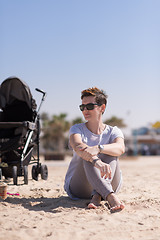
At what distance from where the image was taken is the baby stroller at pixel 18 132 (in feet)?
19.2

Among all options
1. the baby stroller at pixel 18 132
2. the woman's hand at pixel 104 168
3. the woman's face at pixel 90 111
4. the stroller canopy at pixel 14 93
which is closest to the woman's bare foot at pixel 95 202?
the woman's hand at pixel 104 168

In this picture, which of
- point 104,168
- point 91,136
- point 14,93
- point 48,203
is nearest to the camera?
point 104,168

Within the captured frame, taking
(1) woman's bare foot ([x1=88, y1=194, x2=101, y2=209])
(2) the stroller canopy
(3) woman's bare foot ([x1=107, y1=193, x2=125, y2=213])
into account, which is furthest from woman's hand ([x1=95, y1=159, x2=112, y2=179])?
(2) the stroller canopy

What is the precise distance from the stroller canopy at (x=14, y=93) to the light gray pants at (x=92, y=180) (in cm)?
301

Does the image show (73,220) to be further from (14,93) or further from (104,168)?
(14,93)

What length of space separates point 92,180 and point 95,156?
253 mm

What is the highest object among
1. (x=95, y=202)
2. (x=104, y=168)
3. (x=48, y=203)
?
(x=104, y=168)

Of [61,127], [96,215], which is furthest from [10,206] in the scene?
[61,127]

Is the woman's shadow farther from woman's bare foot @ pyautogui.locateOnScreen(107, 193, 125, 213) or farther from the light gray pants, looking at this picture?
woman's bare foot @ pyautogui.locateOnScreen(107, 193, 125, 213)

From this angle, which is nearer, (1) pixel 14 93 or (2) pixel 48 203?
(2) pixel 48 203

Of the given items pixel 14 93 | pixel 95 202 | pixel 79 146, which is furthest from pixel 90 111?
pixel 14 93

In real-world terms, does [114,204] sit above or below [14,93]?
below

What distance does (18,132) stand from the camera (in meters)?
6.19

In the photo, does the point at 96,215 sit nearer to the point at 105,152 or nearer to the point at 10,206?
the point at 105,152
